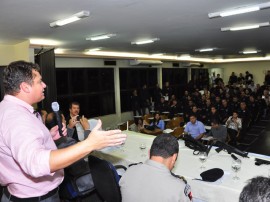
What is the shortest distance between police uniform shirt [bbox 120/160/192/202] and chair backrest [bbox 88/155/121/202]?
46 centimetres

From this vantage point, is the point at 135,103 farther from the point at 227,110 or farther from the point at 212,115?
the point at 212,115

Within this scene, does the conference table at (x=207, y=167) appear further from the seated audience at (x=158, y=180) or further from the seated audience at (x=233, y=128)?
the seated audience at (x=233, y=128)

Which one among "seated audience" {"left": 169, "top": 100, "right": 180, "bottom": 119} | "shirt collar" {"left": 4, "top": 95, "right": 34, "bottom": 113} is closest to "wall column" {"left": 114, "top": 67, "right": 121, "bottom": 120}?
"seated audience" {"left": 169, "top": 100, "right": 180, "bottom": 119}

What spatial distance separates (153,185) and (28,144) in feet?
3.44

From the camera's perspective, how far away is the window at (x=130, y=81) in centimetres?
1169

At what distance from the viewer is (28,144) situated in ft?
3.40

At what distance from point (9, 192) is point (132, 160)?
1.94 m

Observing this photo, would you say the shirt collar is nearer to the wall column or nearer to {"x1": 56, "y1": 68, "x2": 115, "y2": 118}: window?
{"x1": 56, "y1": 68, "x2": 115, "y2": 118}: window

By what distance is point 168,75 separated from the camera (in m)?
14.4

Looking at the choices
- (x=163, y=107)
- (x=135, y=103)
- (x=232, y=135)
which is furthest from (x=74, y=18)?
(x=135, y=103)

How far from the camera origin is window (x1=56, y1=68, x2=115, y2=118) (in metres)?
9.42

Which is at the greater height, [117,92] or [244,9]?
[244,9]

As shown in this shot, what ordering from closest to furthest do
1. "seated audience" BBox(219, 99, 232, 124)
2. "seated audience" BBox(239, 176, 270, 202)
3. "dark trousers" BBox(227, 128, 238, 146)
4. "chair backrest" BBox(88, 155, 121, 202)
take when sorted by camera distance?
"seated audience" BBox(239, 176, 270, 202) → "chair backrest" BBox(88, 155, 121, 202) → "dark trousers" BBox(227, 128, 238, 146) → "seated audience" BBox(219, 99, 232, 124)

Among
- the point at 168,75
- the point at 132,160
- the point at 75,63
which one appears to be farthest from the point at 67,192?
the point at 168,75
